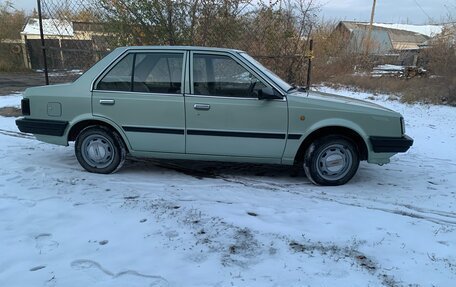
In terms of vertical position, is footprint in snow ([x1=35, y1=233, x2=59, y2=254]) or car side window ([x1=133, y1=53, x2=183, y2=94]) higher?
car side window ([x1=133, y1=53, x2=183, y2=94])

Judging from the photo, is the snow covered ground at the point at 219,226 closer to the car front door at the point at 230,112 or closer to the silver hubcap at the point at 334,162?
the silver hubcap at the point at 334,162

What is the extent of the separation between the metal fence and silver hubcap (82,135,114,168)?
15.9ft

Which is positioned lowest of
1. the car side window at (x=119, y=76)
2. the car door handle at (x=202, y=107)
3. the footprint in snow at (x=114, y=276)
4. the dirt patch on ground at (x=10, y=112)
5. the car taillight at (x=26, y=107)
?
the footprint in snow at (x=114, y=276)

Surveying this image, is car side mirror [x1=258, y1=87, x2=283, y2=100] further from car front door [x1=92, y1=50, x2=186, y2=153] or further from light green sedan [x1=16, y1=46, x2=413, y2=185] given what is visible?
car front door [x1=92, y1=50, x2=186, y2=153]

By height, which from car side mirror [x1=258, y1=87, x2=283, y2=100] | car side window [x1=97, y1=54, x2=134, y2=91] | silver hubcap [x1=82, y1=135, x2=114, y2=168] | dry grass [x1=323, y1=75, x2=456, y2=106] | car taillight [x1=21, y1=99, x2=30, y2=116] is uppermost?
car side window [x1=97, y1=54, x2=134, y2=91]

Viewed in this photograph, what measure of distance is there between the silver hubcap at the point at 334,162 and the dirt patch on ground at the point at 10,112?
7.41 m

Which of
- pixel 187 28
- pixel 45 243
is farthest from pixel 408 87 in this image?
pixel 45 243

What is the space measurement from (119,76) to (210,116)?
1.28m

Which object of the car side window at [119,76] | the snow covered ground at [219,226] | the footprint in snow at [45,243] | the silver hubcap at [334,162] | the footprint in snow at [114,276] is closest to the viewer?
the footprint in snow at [114,276]

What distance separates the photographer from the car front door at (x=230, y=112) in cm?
487

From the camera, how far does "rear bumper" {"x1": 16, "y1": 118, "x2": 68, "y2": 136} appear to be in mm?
5219

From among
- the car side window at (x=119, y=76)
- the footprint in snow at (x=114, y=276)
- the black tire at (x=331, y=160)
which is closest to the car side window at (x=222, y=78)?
the car side window at (x=119, y=76)

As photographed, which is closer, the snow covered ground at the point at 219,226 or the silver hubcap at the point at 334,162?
the snow covered ground at the point at 219,226

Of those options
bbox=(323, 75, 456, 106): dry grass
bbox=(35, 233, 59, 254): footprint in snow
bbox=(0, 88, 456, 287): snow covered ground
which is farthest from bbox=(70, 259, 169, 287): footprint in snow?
bbox=(323, 75, 456, 106): dry grass
